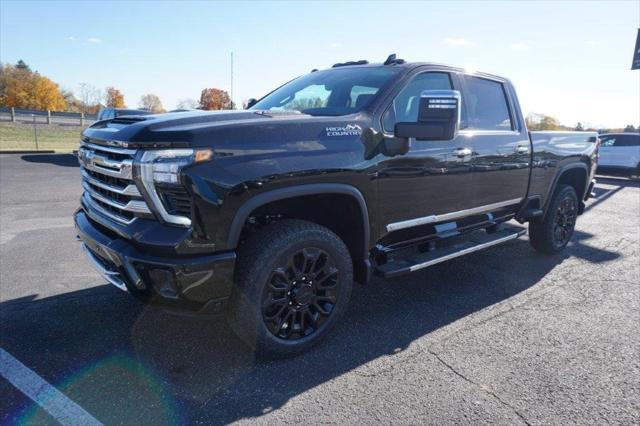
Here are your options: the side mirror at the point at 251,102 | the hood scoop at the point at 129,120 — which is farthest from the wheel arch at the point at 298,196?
the side mirror at the point at 251,102

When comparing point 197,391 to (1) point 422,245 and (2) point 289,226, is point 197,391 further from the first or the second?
(1) point 422,245

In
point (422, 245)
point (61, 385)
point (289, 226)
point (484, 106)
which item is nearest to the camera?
point (61, 385)

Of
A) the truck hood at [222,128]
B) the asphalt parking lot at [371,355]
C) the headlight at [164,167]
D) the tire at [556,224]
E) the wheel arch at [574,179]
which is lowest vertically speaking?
the asphalt parking lot at [371,355]

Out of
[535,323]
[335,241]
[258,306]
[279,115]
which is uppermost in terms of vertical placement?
[279,115]

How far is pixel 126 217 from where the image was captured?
2746 mm

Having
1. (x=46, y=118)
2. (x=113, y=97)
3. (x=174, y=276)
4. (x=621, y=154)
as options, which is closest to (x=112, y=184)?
(x=174, y=276)

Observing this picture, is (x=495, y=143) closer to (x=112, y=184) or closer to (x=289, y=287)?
(x=289, y=287)

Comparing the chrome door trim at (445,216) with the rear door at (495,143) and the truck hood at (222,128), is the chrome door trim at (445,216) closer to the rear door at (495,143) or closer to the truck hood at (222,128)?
the rear door at (495,143)

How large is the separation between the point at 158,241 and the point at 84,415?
99cm

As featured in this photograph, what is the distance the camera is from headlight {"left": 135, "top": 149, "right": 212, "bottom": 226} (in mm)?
2484

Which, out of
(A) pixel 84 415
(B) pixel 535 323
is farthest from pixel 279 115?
(B) pixel 535 323

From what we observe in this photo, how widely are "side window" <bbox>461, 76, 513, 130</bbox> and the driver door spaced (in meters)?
0.28

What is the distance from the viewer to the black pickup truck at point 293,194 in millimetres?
2533

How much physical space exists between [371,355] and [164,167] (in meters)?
1.87
